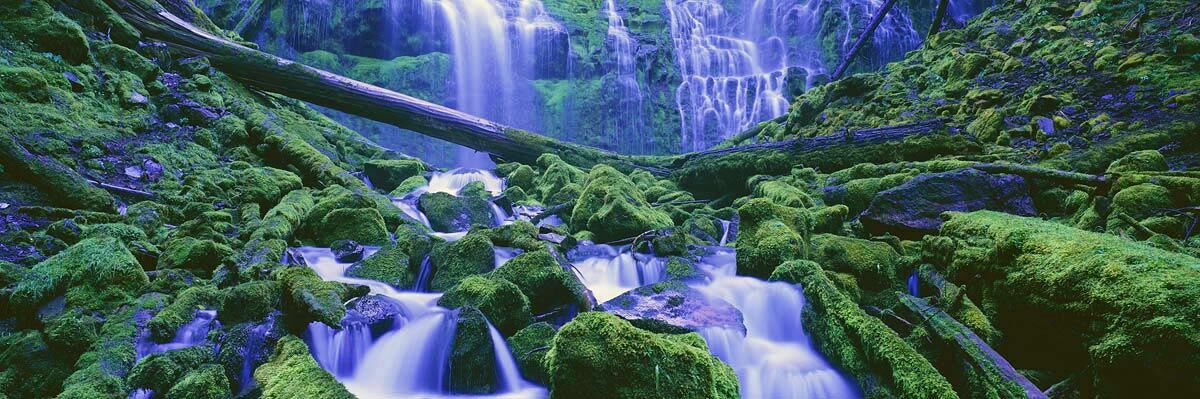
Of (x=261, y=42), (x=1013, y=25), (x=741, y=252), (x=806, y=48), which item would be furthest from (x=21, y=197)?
(x=806, y=48)

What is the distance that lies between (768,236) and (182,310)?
4.67 m

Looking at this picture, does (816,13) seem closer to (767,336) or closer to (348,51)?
(348,51)

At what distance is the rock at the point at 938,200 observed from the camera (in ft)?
17.2

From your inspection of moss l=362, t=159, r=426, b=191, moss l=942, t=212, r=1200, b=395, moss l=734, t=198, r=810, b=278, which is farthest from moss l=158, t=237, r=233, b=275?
moss l=362, t=159, r=426, b=191

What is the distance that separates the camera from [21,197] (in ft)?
14.8

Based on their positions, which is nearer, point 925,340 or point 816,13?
point 925,340

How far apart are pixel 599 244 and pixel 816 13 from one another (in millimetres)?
22865

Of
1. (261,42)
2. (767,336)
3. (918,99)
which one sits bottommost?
(767,336)

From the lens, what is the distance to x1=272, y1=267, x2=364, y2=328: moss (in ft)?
11.7

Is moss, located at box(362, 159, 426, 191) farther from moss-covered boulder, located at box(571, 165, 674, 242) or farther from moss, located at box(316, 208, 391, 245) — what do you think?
moss-covered boulder, located at box(571, 165, 674, 242)

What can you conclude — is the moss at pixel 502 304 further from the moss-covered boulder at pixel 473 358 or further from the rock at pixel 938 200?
the rock at pixel 938 200

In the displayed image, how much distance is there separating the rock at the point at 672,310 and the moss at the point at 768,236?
2.55ft

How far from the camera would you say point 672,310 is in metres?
4.02

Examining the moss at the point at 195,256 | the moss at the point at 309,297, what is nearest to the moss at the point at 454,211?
the moss at the point at 195,256
